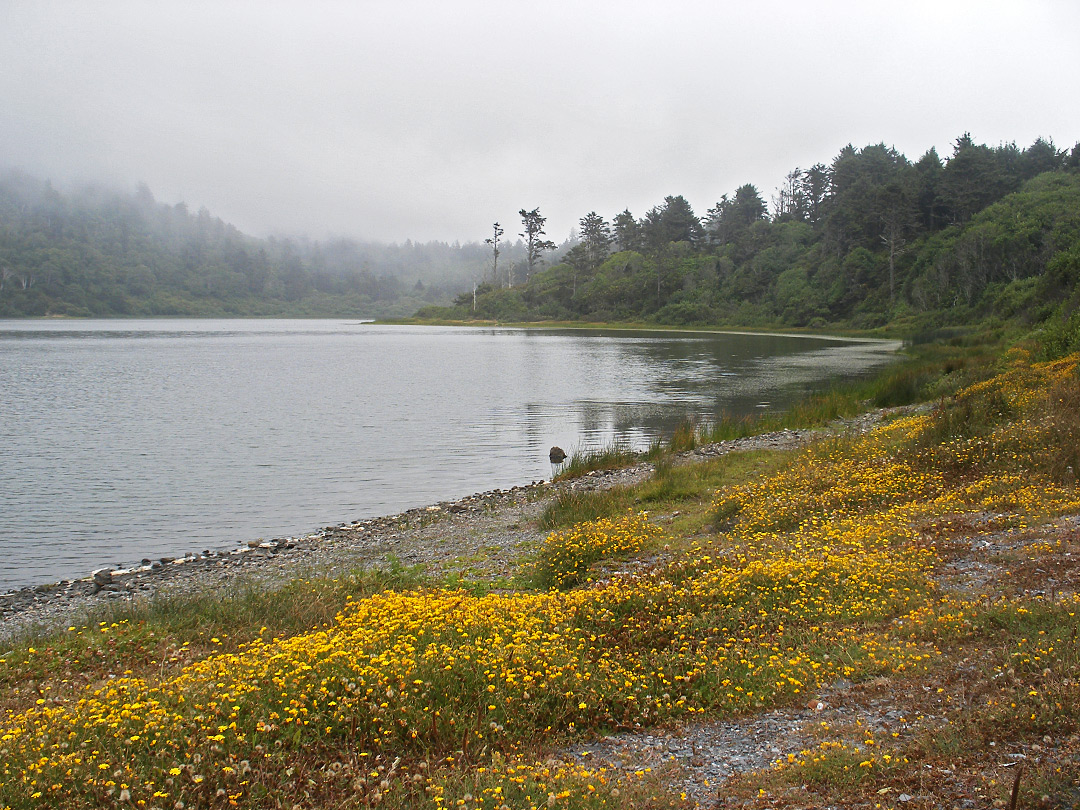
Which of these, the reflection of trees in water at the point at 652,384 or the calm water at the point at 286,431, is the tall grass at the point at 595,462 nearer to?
the calm water at the point at 286,431

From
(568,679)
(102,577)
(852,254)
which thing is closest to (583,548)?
(568,679)

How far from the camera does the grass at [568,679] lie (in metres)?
4.81

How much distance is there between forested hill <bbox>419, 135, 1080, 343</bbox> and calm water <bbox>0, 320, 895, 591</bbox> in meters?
20.0

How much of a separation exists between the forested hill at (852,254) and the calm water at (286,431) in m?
20.0

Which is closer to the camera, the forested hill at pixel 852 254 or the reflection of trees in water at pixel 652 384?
the reflection of trees in water at pixel 652 384

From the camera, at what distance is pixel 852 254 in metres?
104

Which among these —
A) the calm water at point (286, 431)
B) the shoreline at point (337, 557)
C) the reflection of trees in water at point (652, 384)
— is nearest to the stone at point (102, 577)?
the shoreline at point (337, 557)

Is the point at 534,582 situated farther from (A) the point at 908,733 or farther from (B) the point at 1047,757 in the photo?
(B) the point at 1047,757

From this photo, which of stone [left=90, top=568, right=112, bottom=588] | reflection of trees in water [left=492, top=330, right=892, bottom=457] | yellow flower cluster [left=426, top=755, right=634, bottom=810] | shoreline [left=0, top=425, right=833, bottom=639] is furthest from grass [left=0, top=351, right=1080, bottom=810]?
reflection of trees in water [left=492, top=330, right=892, bottom=457]

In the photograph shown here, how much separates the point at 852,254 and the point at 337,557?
104m

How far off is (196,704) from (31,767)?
1.05 m

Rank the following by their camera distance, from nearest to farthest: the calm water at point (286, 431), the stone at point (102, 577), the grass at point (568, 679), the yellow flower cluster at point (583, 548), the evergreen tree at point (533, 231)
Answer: the grass at point (568, 679)
the yellow flower cluster at point (583, 548)
the stone at point (102, 577)
the calm water at point (286, 431)
the evergreen tree at point (533, 231)

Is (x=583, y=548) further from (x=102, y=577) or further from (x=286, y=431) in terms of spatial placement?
(x=286, y=431)

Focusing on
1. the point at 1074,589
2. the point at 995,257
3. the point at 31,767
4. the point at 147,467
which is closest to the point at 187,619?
the point at 31,767
